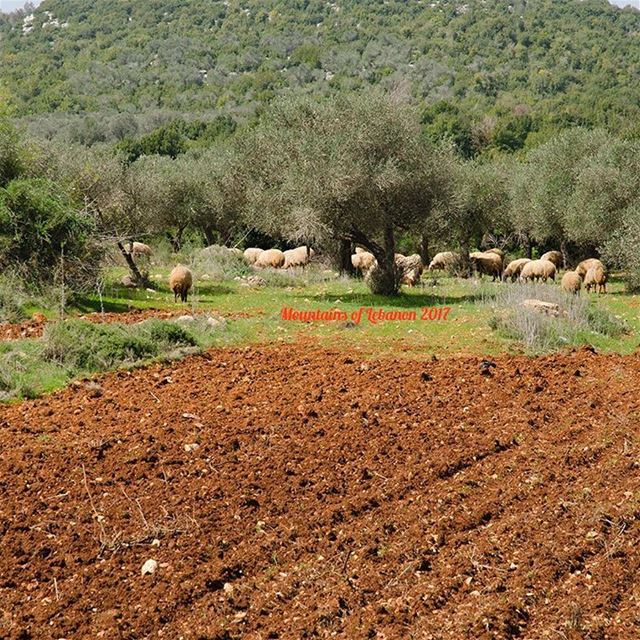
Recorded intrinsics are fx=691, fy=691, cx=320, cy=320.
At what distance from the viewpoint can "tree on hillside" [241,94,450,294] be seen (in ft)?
64.4

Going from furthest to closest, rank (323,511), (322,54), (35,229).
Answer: (322,54), (35,229), (323,511)

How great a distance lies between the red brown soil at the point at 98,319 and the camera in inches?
483

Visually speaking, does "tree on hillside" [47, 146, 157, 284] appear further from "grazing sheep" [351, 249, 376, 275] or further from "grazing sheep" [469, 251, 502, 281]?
"grazing sheep" [469, 251, 502, 281]

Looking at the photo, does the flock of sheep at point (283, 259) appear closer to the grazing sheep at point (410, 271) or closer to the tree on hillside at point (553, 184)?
the grazing sheep at point (410, 271)

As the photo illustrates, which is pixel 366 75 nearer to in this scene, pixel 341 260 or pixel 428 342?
pixel 341 260

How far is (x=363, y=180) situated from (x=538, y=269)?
1140 centimetres

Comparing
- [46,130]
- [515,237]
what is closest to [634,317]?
[515,237]

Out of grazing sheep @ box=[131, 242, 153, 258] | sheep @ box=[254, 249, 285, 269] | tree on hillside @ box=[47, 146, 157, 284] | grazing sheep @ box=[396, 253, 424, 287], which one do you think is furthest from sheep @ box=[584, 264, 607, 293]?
grazing sheep @ box=[131, 242, 153, 258]

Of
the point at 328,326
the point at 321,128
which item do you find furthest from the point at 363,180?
the point at 328,326

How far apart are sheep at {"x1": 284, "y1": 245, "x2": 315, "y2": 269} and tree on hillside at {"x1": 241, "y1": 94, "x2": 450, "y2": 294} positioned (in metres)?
9.80

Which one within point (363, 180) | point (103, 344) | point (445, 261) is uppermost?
point (363, 180)

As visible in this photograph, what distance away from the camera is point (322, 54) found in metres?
132

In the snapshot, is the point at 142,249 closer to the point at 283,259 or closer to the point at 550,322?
the point at 283,259

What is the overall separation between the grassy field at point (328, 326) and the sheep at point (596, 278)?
39.8 inches
